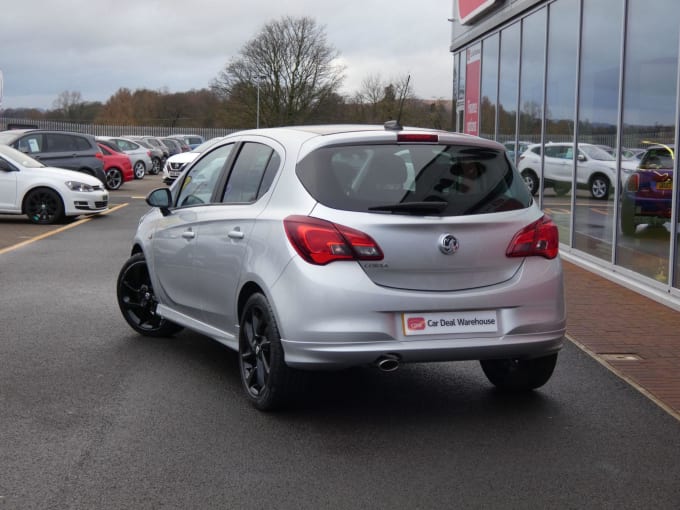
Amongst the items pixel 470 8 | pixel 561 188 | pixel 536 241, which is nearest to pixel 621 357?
pixel 536 241

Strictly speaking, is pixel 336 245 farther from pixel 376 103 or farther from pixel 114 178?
pixel 376 103

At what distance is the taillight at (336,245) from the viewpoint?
5.21 meters

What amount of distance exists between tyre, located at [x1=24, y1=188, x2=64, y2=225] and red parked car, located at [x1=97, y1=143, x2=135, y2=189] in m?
12.6

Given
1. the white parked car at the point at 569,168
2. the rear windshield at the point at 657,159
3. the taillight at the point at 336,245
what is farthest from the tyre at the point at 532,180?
the taillight at the point at 336,245

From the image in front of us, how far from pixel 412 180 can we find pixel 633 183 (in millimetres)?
6668

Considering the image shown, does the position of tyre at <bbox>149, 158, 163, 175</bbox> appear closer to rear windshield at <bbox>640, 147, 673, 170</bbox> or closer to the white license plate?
rear windshield at <bbox>640, 147, 673, 170</bbox>

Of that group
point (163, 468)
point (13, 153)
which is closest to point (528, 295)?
point (163, 468)

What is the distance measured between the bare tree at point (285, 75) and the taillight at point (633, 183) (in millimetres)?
65027

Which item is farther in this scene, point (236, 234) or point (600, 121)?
point (600, 121)

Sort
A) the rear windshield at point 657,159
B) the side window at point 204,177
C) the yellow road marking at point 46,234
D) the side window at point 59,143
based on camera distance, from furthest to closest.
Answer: the side window at point 59,143
the yellow road marking at point 46,234
the rear windshield at point 657,159
the side window at point 204,177

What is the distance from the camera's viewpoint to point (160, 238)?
7328mm

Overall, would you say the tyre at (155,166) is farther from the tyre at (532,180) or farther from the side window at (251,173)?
the side window at (251,173)

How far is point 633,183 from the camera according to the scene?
37.7 feet

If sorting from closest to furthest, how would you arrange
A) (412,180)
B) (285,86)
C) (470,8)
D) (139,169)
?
(412,180)
(470,8)
(139,169)
(285,86)
